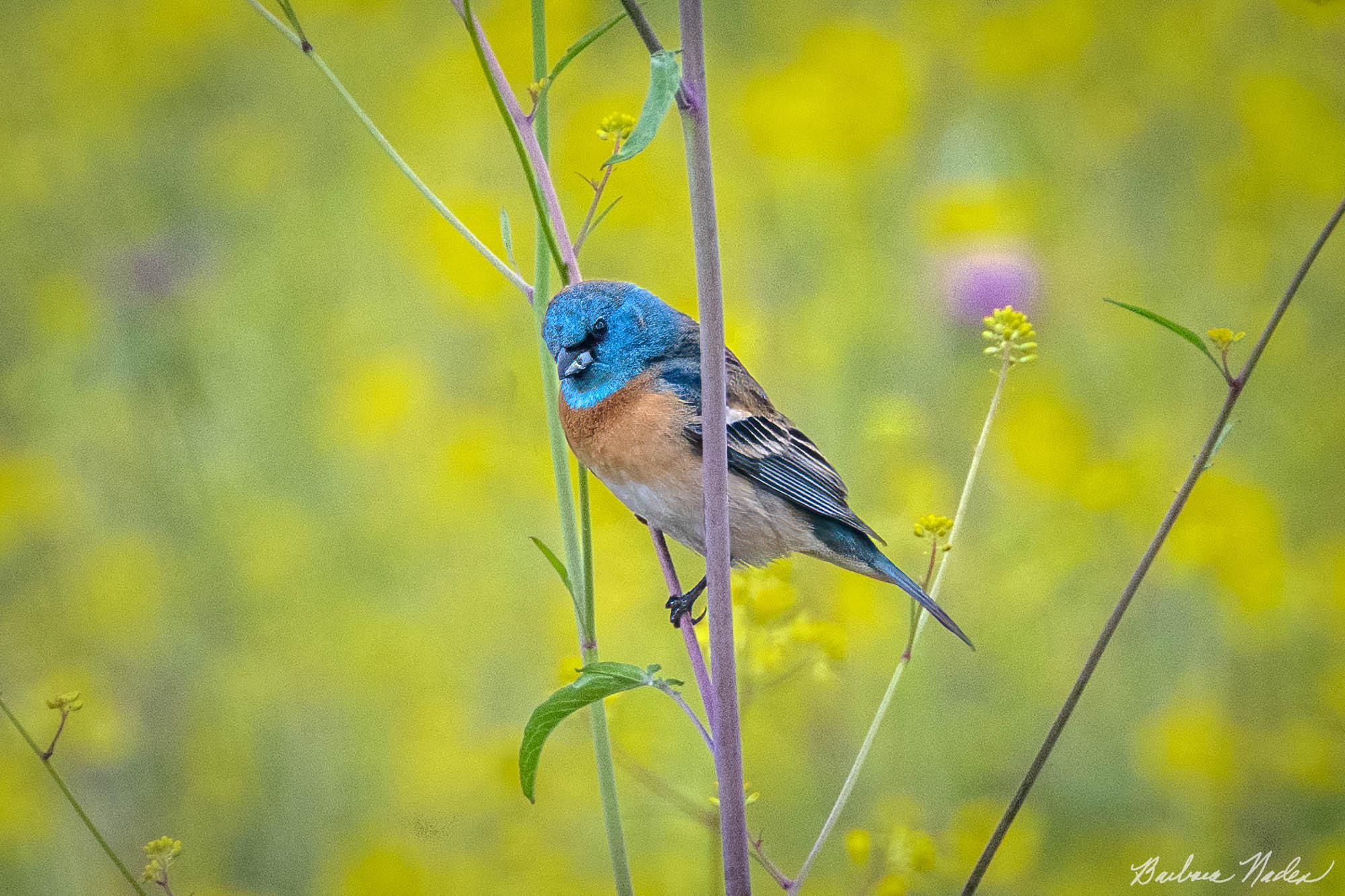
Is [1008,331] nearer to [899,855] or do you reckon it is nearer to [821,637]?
[821,637]

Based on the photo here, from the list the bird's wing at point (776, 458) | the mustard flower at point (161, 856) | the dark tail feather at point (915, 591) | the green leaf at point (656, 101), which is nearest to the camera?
the green leaf at point (656, 101)

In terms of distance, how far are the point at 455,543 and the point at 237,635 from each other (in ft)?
2.47

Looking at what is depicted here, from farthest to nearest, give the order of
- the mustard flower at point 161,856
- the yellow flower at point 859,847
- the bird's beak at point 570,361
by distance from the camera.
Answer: the yellow flower at point 859,847 < the bird's beak at point 570,361 < the mustard flower at point 161,856

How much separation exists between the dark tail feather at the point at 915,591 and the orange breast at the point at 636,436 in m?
0.45

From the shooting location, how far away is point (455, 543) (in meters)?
3.88

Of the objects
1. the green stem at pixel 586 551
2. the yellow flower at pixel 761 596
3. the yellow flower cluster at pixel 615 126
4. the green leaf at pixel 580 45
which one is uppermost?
the green leaf at pixel 580 45

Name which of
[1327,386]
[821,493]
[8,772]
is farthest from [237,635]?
[1327,386]

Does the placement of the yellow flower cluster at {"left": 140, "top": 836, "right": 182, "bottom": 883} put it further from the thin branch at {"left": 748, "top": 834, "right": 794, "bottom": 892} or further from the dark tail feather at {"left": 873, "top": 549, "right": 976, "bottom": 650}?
the dark tail feather at {"left": 873, "top": 549, "right": 976, "bottom": 650}

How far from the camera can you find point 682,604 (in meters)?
1.77

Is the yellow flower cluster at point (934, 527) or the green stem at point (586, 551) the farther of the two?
the yellow flower cluster at point (934, 527)

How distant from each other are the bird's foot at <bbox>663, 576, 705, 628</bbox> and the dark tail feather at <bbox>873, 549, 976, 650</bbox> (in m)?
0.37

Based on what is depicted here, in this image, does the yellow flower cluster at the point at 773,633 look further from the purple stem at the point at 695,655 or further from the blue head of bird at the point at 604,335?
the blue head of bird at the point at 604,335

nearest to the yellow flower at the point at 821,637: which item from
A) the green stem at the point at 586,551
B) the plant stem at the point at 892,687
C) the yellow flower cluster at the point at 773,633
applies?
the yellow flower cluster at the point at 773,633

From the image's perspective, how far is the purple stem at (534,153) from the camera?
151 cm
